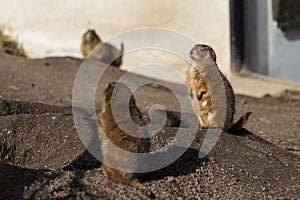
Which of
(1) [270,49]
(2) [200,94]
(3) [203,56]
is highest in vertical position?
(3) [203,56]

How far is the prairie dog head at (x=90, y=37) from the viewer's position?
34.9 ft

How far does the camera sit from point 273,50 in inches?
414

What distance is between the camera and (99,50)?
10812 mm

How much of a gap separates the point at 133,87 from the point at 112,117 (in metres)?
4.73

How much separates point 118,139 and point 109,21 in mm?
6483

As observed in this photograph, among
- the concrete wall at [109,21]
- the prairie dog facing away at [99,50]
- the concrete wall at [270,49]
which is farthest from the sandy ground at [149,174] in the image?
the prairie dog facing away at [99,50]

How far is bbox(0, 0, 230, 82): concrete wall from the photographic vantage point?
10000 millimetres

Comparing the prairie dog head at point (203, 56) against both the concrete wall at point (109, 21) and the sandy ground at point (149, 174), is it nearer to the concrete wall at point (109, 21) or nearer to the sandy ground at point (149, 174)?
the sandy ground at point (149, 174)

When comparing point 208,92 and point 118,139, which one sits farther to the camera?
point 208,92

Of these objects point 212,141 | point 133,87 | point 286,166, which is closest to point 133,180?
point 212,141

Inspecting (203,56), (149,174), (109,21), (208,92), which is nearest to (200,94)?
(208,92)

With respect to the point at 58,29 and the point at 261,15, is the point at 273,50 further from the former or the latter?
the point at 58,29

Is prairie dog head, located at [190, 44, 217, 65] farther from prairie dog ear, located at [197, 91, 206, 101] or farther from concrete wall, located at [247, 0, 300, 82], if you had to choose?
concrete wall, located at [247, 0, 300, 82]

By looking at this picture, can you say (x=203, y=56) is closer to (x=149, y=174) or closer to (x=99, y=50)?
(x=149, y=174)
